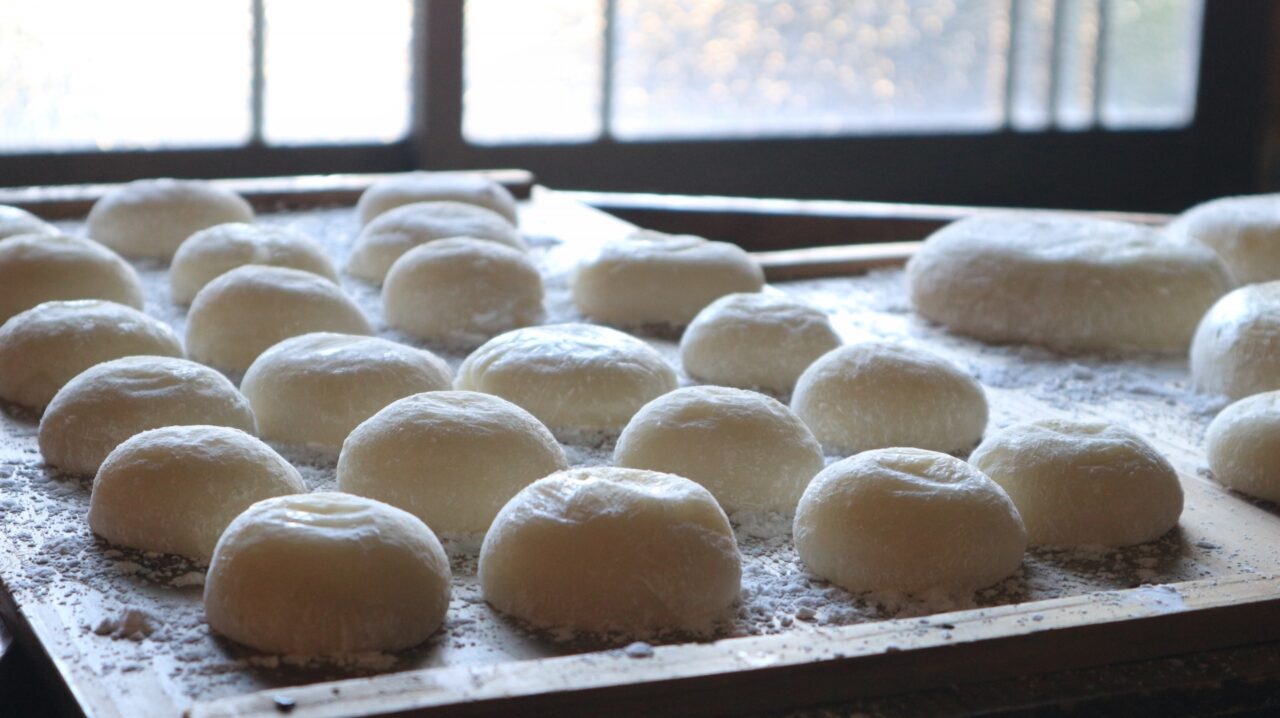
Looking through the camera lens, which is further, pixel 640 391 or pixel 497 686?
pixel 640 391

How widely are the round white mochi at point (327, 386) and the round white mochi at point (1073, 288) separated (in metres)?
1.03

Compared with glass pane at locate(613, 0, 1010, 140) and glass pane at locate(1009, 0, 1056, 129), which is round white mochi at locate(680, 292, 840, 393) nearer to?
glass pane at locate(613, 0, 1010, 140)

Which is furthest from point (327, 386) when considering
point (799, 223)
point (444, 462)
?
point (799, 223)

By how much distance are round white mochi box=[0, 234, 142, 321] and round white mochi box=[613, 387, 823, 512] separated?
113 cm

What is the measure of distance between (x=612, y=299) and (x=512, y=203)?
0.78 m

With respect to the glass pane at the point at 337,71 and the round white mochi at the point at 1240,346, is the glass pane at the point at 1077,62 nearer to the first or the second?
the glass pane at the point at 337,71

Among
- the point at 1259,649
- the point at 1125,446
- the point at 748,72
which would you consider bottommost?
the point at 1259,649

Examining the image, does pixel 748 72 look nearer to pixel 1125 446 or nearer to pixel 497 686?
pixel 1125 446

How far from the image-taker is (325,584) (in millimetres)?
1289

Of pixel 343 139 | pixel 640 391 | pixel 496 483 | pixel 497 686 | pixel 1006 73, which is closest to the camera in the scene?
pixel 497 686

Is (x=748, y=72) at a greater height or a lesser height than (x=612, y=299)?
greater

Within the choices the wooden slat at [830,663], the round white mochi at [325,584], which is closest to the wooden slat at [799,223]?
the wooden slat at [830,663]

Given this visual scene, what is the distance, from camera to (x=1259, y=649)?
4.51 feet

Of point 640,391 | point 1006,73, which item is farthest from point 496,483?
point 1006,73
